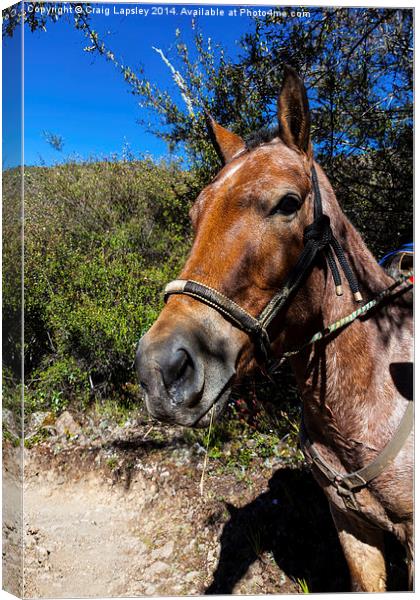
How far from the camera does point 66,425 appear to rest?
4301 millimetres

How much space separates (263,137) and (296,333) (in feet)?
2.32

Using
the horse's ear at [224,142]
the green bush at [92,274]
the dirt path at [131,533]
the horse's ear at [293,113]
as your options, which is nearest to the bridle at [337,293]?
the horse's ear at [293,113]

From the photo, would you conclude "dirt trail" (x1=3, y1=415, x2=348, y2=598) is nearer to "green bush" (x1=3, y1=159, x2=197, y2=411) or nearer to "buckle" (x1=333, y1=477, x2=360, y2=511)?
"green bush" (x1=3, y1=159, x2=197, y2=411)

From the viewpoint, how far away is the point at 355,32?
279cm

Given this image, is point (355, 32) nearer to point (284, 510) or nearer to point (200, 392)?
point (200, 392)

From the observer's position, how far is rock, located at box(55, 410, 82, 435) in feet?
14.0

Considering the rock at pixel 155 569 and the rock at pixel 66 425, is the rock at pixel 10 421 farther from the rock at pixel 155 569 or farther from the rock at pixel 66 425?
the rock at pixel 66 425

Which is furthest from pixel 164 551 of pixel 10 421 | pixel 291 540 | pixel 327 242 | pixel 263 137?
pixel 263 137

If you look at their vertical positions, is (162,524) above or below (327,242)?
below

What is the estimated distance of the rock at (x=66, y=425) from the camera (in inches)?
168

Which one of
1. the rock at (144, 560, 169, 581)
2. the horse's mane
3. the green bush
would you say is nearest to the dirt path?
the rock at (144, 560, 169, 581)

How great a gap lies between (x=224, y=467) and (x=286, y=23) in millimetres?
3099

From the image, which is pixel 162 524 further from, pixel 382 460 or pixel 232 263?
pixel 232 263

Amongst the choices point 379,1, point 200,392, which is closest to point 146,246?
point 379,1
